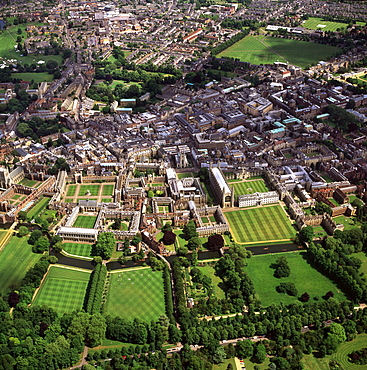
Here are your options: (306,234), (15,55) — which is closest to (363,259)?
(306,234)

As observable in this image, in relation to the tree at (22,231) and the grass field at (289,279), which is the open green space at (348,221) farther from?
the tree at (22,231)

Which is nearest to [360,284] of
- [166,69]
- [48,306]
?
[48,306]

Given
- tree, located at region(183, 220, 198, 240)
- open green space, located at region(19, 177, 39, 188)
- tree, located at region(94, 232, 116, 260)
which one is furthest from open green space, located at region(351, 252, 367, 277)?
open green space, located at region(19, 177, 39, 188)

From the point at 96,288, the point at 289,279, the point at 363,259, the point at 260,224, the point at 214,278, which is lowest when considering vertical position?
the point at 363,259

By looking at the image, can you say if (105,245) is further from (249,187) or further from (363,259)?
(363,259)

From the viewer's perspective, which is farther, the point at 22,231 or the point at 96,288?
the point at 22,231

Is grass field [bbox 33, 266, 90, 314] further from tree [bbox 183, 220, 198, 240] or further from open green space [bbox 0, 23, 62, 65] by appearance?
open green space [bbox 0, 23, 62, 65]
